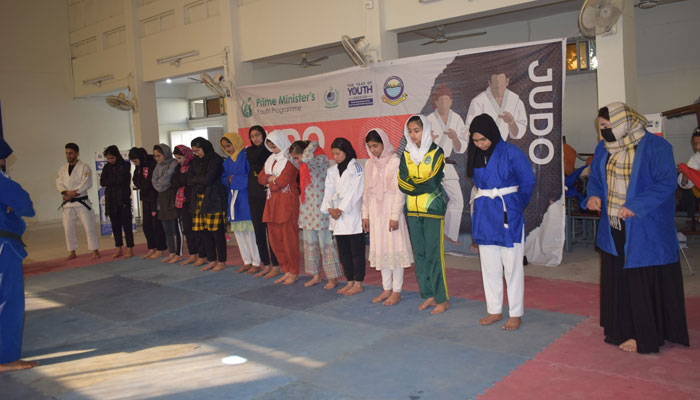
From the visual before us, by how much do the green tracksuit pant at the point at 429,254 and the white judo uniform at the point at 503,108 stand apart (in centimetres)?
171

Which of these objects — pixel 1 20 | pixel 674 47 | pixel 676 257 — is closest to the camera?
pixel 676 257

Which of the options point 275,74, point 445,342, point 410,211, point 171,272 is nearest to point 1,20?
point 275,74

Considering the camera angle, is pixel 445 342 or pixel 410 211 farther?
pixel 410 211

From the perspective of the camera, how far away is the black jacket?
24.8 feet

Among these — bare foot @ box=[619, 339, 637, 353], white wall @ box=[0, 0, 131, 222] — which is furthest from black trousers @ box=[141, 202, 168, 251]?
white wall @ box=[0, 0, 131, 222]

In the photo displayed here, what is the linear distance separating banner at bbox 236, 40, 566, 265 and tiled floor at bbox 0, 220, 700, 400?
75cm

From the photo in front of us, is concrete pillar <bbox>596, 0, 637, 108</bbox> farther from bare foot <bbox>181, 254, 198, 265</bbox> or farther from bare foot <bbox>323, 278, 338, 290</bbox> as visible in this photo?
bare foot <bbox>181, 254, 198, 265</bbox>

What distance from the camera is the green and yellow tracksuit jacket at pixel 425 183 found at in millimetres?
4266

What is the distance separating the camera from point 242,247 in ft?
20.9

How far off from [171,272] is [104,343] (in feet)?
7.95

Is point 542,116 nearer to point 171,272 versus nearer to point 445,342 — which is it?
point 445,342

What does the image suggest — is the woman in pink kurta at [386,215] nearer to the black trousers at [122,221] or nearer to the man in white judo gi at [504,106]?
the man in white judo gi at [504,106]

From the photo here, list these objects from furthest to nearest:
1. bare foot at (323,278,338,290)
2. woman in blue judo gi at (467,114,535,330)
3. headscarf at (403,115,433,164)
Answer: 1. bare foot at (323,278,338,290)
2. headscarf at (403,115,433,164)
3. woman in blue judo gi at (467,114,535,330)

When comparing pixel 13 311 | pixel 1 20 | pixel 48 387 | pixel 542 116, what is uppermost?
pixel 1 20
